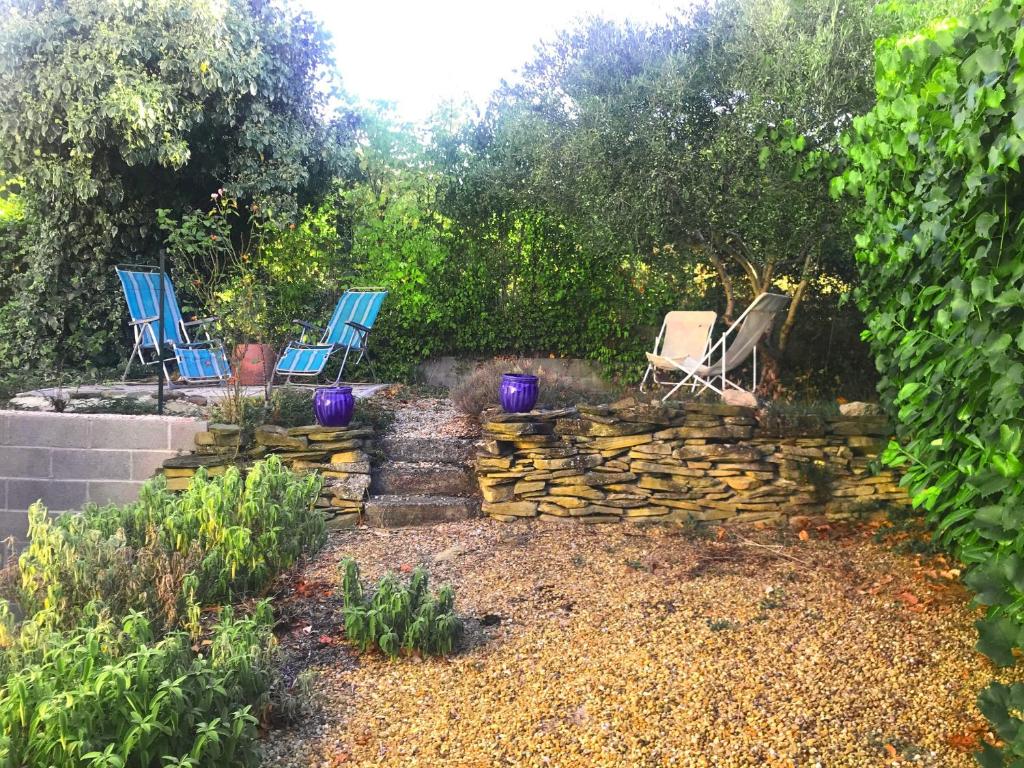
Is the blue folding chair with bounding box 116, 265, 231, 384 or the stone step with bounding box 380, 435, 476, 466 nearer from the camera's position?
the stone step with bounding box 380, 435, 476, 466

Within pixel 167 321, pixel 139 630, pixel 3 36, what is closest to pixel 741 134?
pixel 139 630

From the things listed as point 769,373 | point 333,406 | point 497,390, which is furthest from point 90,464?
point 769,373

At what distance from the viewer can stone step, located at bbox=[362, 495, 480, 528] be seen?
16.0ft

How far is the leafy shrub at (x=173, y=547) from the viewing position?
3098mm

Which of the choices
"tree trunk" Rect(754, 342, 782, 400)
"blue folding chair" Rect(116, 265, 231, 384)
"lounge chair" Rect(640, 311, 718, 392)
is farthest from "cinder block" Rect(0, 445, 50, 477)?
"tree trunk" Rect(754, 342, 782, 400)

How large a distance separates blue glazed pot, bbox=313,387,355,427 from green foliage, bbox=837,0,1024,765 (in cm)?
316

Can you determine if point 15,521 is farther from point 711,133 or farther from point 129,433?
point 711,133

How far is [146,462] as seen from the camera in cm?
543

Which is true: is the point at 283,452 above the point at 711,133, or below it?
below

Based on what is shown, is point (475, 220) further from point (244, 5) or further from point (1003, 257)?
point (1003, 257)

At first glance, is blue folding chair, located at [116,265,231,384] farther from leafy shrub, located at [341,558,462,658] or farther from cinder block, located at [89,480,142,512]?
leafy shrub, located at [341,558,462,658]

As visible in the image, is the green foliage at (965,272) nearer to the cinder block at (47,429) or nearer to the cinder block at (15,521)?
the cinder block at (47,429)

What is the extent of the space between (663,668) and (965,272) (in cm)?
161

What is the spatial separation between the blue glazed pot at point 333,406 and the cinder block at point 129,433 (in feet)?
3.56
